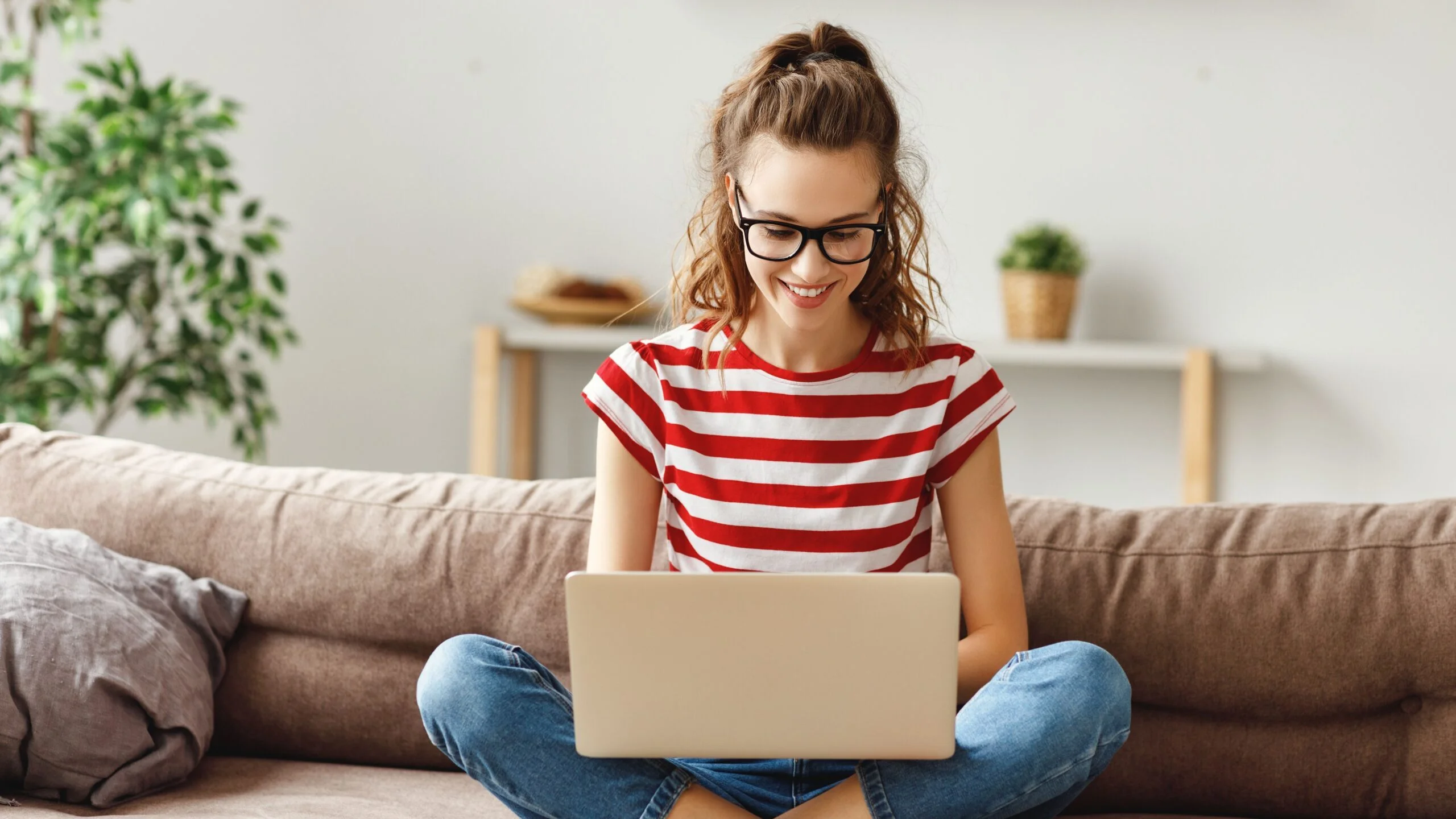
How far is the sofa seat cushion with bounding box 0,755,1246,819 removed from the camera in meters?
1.28

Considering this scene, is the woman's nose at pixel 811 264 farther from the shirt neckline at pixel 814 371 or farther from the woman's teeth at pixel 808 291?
the shirt neckline at pixel 814 371

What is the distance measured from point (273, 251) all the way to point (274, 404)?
0.36 meters

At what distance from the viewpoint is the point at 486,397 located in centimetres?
285

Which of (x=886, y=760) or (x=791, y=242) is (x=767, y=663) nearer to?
(x=886, y=760)

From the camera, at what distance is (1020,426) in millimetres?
2865

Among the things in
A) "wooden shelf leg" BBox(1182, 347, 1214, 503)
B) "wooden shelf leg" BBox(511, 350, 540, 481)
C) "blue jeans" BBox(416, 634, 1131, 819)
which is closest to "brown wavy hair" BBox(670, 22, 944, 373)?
"blue jeans" BBox(416, 634, 1131, 819)

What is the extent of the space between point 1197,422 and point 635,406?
1.67 metres

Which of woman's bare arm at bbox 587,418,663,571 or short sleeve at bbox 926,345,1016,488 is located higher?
short sleeve at bbox 926,345,1016,488

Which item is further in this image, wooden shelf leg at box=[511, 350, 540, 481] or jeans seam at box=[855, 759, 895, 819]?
wooden shelf leg at box=[511, 350, 540, 481]

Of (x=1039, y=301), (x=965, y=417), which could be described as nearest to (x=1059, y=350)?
(x=1039, y=301)

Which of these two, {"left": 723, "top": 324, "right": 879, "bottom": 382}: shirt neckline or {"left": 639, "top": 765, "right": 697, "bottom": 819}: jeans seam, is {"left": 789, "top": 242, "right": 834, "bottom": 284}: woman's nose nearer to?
{"left": 723, "top": 324, "right": 879, "bottom": 382}: shirt neckline

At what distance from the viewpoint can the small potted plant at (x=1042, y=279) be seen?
8.64 ft

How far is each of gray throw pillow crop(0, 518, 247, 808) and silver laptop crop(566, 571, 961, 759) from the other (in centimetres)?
58

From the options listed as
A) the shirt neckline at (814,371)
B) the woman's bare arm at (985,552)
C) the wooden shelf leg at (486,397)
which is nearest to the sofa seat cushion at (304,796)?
the woman's bare arm at (985,552)
